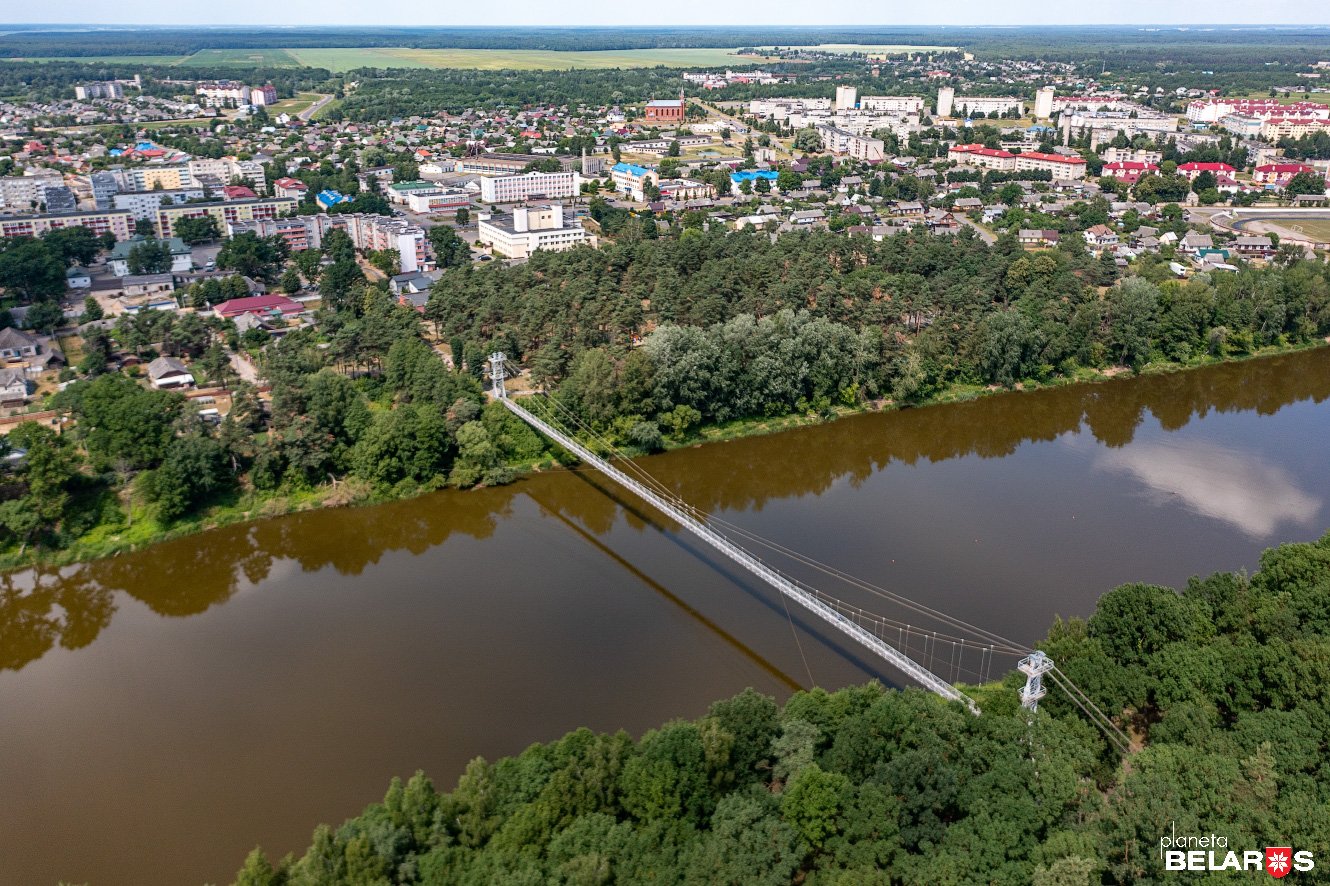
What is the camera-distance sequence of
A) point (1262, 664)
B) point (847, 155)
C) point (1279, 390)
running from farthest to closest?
point (847, 155) → point (1279, 390) → point (1262, 664)

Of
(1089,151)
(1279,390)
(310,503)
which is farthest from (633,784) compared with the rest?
(1089,151)

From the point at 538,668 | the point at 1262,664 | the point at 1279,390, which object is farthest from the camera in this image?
the point at 1279,390

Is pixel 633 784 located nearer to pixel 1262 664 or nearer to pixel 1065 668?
pixel 1065 668

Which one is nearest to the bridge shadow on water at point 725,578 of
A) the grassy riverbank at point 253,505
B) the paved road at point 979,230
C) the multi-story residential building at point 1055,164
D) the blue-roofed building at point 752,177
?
the grassy riverbank at point 253,505

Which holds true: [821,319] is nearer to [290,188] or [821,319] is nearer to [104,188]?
[290,188]

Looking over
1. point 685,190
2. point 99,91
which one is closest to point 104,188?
point 685,190
